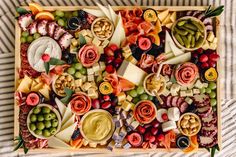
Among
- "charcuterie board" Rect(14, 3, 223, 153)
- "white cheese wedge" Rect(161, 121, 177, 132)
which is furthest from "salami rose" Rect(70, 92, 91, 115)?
"white cheese wedge" Rect(161, 121, 177, 132)

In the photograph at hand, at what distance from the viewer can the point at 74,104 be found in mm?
1449

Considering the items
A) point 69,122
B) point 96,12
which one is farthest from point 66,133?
point 96,12

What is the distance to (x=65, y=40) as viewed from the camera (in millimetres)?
1471

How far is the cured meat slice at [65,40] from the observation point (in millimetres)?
1467

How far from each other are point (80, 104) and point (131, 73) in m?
0.16

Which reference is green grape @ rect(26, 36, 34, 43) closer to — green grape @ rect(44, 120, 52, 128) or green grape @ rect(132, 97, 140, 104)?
green grape @ rect(44, 120, 52, 128)

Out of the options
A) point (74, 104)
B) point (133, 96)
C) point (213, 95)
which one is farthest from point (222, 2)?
point (74, 104)

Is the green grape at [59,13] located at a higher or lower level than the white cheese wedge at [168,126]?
higher

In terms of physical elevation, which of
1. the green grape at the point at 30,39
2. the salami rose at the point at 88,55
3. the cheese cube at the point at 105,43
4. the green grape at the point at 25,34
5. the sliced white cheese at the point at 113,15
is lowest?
the salami rose at the point at 88,55

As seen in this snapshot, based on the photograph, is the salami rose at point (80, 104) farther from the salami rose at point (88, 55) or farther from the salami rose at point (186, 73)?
the salami rose at point (186, 73)

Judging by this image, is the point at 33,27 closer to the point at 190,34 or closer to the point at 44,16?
the point at 44,16

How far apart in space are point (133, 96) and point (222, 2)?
1.28 feet

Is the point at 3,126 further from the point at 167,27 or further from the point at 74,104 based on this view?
the point at 167,27

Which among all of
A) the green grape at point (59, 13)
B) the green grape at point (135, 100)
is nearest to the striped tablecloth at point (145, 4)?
the green grape at point (59, 13)
